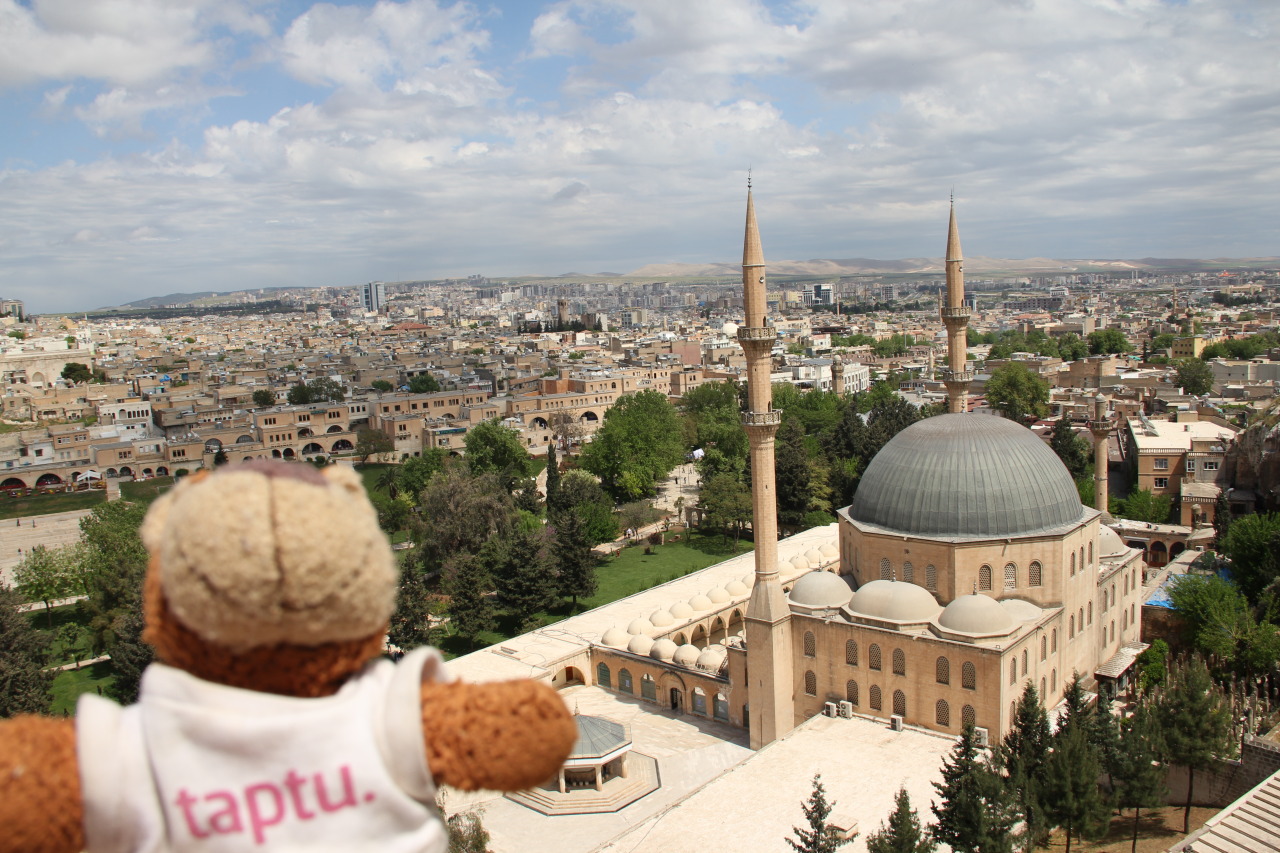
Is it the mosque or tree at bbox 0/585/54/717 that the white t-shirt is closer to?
the mosque

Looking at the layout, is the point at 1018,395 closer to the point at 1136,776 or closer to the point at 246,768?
the point at 1136,776

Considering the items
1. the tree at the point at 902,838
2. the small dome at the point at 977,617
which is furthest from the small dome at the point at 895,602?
the tree at the point at 902,838

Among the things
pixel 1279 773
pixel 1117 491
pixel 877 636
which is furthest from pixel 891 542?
pixel 1117 491

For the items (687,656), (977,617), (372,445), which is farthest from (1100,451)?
(372,445)

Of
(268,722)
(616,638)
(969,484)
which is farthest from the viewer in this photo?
(616,638)

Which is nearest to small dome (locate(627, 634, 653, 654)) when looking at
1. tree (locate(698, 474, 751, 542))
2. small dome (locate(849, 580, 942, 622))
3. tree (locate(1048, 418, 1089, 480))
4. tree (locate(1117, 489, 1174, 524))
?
small dome (locate(849, 580, 942, 622))
